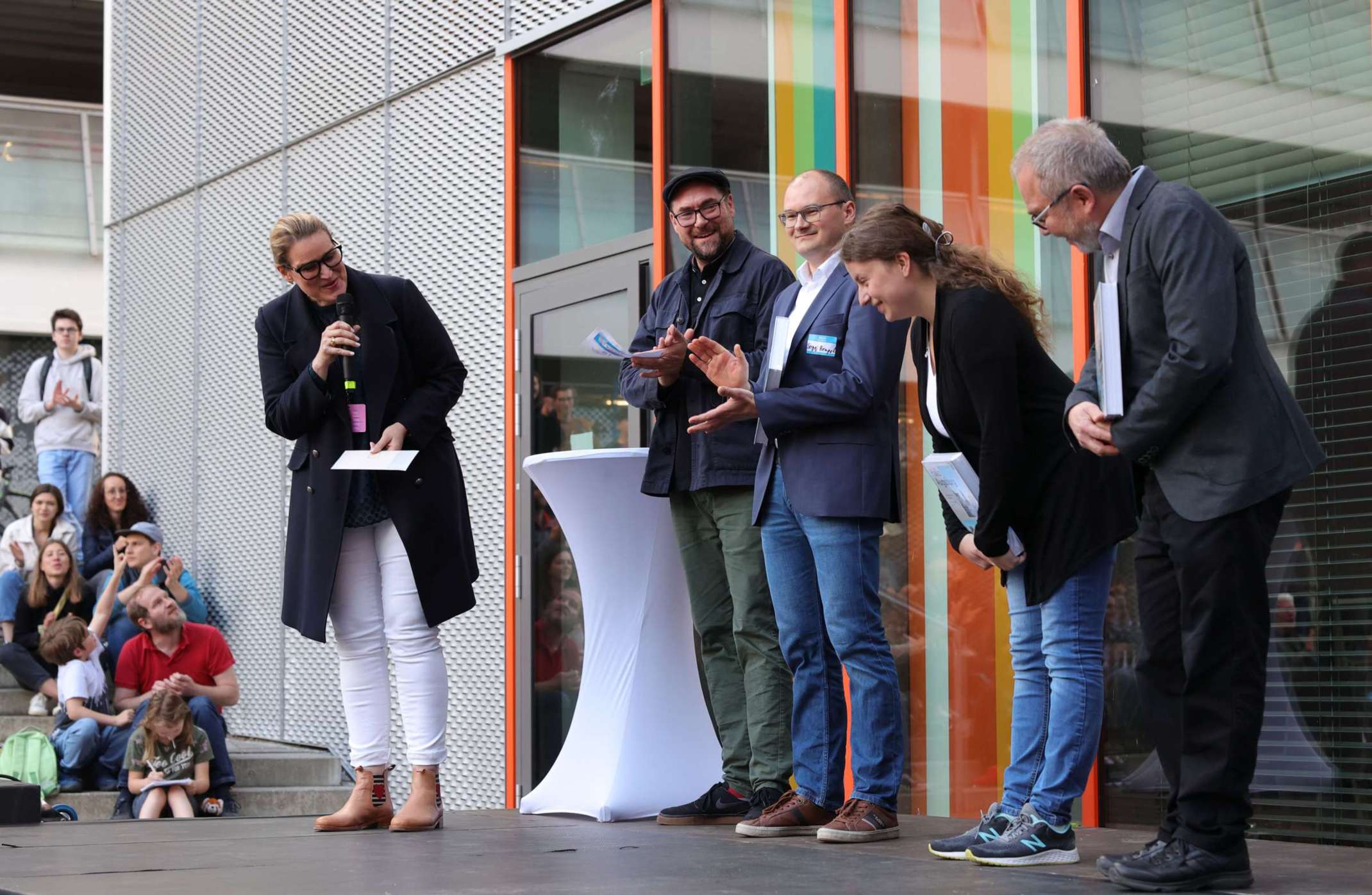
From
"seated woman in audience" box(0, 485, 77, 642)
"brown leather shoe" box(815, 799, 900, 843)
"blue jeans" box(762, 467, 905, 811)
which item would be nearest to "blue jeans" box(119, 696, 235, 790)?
"seated woman in audience" box(0, 485, 77, 642)

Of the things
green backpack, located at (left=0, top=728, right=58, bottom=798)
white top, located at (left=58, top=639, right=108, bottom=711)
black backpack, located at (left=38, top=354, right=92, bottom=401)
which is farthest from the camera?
black backpack, located at (left=38, top=354, right=92, bottom=401)

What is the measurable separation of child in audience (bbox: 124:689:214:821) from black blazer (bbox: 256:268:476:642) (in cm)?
371

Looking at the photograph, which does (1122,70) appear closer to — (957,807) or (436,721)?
(957,807)

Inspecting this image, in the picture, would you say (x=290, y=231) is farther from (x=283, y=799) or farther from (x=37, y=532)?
(x=37, y=532)

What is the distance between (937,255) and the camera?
3805 millimetres

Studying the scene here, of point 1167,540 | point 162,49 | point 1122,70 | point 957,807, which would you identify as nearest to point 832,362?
point 1167,540

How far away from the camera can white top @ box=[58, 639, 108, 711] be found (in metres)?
8.48

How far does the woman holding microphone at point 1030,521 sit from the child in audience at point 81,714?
18.9ft

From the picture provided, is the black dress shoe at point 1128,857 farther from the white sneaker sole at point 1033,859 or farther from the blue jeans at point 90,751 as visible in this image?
the blue jeans at point 90,751

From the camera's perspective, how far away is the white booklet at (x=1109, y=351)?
10.6 feet

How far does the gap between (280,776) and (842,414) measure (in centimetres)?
587

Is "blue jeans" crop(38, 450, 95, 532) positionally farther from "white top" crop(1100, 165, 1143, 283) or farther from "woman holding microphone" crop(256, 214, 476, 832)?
"white top" crop(1100, 165, 1143, 283)

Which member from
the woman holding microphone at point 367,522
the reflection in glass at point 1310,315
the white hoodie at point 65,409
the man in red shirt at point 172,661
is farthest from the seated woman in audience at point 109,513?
the reflection in glass at point 1310,315

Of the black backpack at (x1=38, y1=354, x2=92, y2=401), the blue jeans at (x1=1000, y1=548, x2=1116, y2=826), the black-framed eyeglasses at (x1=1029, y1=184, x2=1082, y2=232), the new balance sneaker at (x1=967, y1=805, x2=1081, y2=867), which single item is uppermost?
the black backpack at (x1=38, y1=354, x2=92, y2=401)
